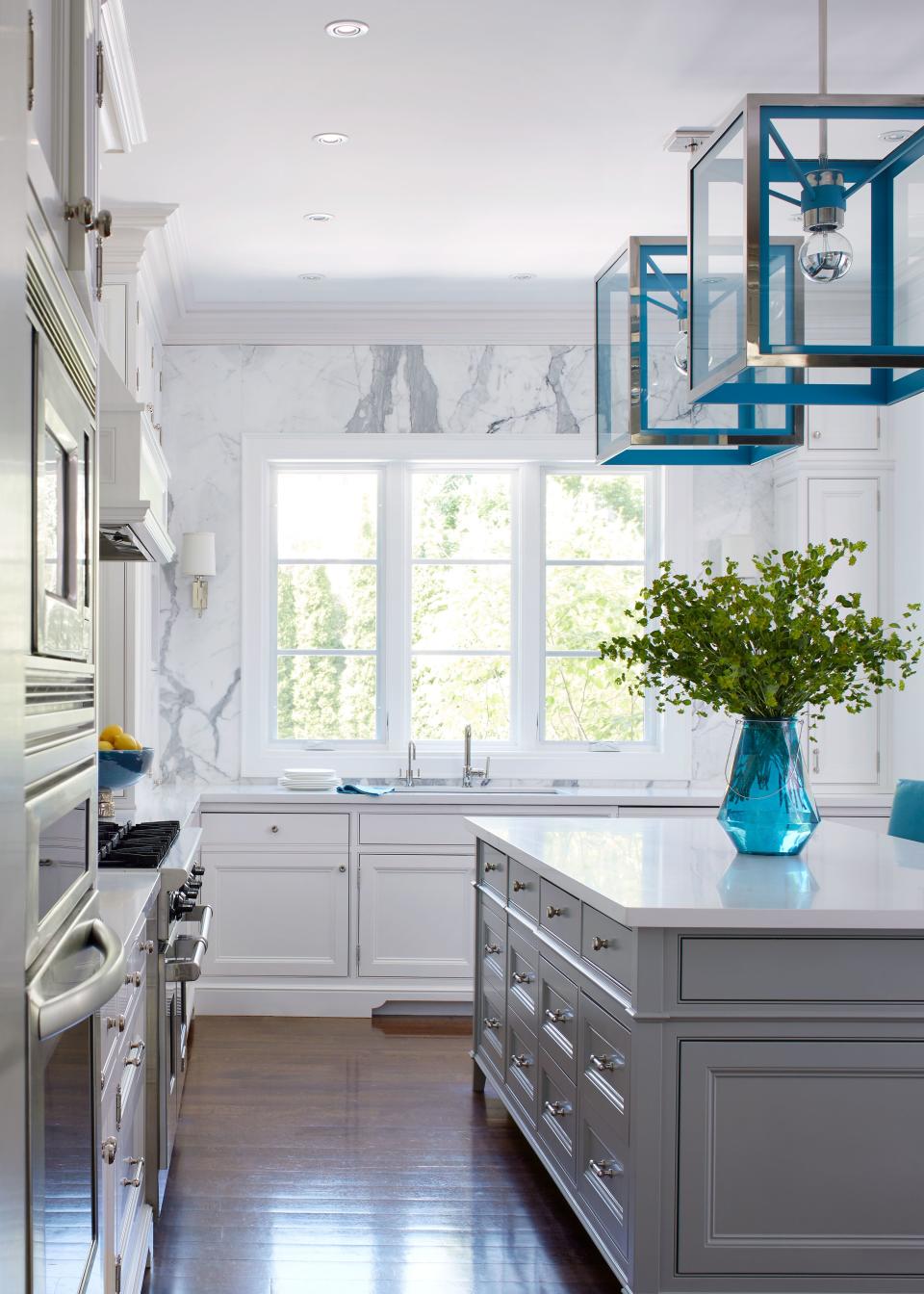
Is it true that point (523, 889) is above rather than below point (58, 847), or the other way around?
below

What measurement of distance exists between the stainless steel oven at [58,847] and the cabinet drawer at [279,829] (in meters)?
3.61

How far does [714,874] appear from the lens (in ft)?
8.79

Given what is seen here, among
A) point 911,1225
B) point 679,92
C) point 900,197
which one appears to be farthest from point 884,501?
point 911,1225

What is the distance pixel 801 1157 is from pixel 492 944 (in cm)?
159

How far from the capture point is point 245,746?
5559mm

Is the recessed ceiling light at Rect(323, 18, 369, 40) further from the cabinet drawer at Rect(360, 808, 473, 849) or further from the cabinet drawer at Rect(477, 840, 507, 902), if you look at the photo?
the cabinet drawer at Rect(360, 808, 473, 849)

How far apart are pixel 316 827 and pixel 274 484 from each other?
160 cm

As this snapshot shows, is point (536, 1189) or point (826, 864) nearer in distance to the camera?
point (826, 864)

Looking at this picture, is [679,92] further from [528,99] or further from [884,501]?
[884,501]

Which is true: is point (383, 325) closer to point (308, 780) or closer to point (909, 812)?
point (308, 780)

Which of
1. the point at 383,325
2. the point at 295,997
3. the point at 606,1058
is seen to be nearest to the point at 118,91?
the point at 383,325

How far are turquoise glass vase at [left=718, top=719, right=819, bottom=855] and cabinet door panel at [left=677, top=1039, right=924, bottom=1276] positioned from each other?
673 mm

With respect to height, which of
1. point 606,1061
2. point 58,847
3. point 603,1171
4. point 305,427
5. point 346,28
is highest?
point 346,28

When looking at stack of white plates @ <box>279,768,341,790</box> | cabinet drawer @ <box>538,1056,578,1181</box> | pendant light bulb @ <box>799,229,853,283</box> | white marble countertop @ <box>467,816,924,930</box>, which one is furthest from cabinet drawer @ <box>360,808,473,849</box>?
pendant light bulb @ <box>799,229,853,283</box>
